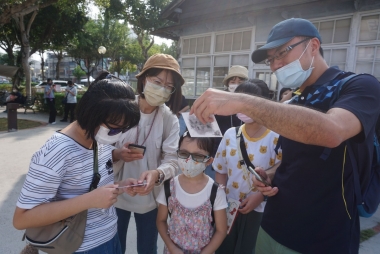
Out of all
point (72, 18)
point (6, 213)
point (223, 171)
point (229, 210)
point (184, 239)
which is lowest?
point (6, 213)

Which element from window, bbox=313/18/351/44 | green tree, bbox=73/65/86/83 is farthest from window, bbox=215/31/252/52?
green tree, bbox=73/65/86/83

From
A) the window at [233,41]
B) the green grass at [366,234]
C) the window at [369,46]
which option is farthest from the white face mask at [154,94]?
the window at [233,41]

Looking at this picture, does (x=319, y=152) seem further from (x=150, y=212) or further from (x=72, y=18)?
(x=72, y=18)

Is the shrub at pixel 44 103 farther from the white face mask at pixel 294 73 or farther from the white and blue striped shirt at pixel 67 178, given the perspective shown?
the white face mask at pixel 294 73

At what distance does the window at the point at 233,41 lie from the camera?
913cm

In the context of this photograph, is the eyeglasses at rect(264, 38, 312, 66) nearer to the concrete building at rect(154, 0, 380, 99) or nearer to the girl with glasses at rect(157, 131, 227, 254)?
the girl with glasses at rect(157, 131, 227, 254)

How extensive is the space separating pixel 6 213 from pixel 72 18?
17.2m

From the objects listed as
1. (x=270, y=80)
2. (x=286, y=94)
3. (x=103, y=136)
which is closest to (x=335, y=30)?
(x=270, y=80)

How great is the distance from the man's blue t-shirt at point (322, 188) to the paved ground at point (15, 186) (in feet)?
6.43

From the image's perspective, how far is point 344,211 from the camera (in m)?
1.30

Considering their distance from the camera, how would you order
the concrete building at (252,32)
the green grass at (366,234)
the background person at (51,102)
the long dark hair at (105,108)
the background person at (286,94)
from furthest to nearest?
the background person at (51,102) < the concrete building at (252,32) < the background person at (286,94) < the green grass at (366,234) < the long dark hair at (105,108)

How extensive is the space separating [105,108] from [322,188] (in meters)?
1.18

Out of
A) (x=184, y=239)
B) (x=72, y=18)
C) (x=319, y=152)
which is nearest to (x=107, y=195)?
(x=184, y=239)

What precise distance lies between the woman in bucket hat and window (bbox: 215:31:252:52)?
7.74m
